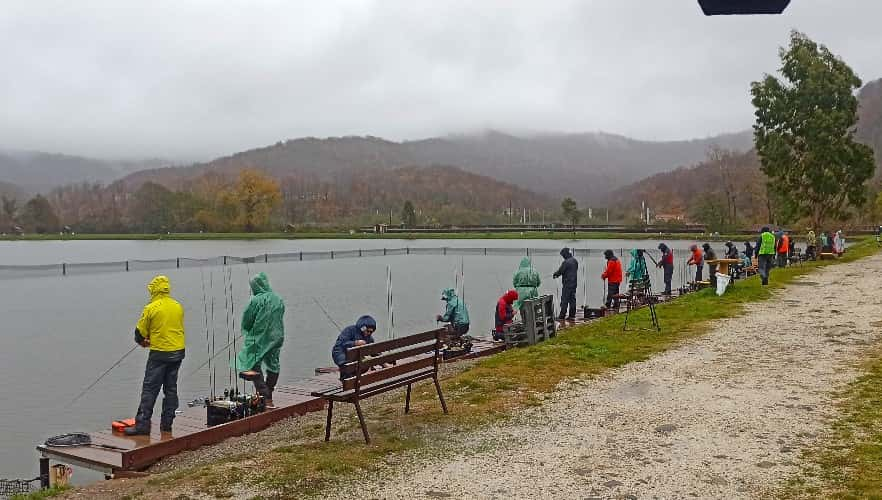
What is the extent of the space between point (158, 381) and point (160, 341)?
0.45 m

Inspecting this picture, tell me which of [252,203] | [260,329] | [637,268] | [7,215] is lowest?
[260,329]

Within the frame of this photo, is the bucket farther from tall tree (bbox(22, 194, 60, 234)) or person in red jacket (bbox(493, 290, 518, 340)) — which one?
tall tree (bbox(22, 194, 60, 234))

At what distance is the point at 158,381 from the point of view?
7879 mm

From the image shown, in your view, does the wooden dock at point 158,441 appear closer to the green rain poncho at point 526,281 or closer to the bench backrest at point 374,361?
the bench backrest at point 374,361

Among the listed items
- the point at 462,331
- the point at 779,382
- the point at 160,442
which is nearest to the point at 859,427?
the point at 779,382

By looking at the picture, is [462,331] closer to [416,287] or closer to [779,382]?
[779,382]

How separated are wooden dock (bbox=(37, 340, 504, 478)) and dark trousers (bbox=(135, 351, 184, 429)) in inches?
9.3

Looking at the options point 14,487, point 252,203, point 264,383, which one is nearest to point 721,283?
point 264,383

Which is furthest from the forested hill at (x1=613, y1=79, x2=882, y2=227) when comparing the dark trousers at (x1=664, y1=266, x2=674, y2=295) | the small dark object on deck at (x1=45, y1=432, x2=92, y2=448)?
the small dark object on deck at (x1=45, y1=432, x2=92, y2=448)

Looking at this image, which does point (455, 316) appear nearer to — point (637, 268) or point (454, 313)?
point (454, 313)

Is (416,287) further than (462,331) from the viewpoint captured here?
Yes

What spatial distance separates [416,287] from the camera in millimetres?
33250

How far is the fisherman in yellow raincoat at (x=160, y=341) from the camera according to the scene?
775 cm

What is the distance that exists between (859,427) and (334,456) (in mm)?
4388
